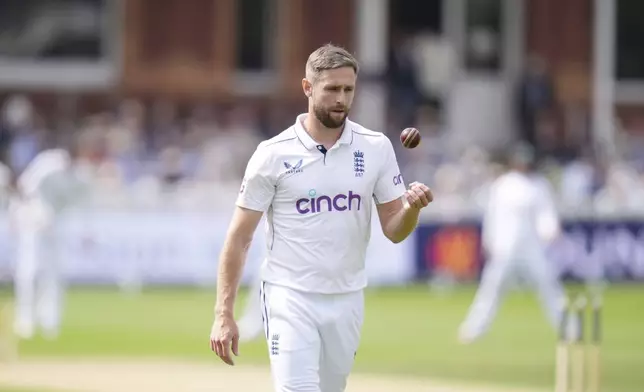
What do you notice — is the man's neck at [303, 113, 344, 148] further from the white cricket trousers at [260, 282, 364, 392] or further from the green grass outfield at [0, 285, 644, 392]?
the green grass outfield at [0, 285, 644, 392]

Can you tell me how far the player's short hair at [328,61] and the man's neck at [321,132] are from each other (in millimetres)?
262

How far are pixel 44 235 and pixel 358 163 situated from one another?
1160 cm

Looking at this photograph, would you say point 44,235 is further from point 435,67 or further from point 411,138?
point 435,67

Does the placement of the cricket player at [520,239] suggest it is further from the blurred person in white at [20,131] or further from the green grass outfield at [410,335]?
the blurred person in white at [20,131]

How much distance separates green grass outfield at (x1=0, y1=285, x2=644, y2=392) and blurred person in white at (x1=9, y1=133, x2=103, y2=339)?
49 centimetres

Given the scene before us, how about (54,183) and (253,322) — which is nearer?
(253,322)

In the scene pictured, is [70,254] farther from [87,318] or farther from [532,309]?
[532,309]

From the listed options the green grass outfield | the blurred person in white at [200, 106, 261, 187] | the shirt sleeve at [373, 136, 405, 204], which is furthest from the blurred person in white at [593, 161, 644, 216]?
the shirt sleeve at [373, 136, 405, 204]

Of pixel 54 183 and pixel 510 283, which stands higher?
pixel 54 183

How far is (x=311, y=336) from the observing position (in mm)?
7855

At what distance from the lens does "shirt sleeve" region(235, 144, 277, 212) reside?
7.86 metres

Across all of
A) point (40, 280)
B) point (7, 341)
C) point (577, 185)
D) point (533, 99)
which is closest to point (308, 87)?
point (7, 341)

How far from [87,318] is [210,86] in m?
9.95

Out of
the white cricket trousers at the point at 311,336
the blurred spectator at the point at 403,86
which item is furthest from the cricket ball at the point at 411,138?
the blurred spectator at the point at 403,86
